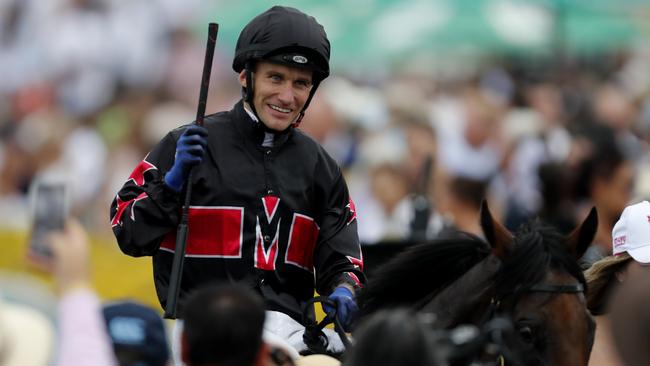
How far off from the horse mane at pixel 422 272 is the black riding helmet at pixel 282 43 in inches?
38.5

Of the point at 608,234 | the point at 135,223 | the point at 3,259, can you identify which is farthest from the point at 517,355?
the point at 3,259

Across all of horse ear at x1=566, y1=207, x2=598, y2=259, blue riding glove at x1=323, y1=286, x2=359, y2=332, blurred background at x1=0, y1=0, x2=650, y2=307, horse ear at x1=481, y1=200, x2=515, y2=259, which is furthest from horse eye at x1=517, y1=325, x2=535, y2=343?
blurred background at x1=0, y1=0, x2=650, y2=307

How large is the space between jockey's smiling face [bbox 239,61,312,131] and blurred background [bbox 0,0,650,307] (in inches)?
227

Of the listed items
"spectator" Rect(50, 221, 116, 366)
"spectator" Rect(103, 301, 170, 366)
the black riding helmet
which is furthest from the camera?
the black riding helmet

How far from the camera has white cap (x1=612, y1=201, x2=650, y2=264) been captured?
22.7ft

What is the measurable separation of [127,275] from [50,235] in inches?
270

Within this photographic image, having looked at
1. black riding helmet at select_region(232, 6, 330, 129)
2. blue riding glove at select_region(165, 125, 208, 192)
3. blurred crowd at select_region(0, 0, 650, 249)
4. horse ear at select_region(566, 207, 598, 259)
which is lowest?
blurred crowd at select_region(0, 0, 650, 249)

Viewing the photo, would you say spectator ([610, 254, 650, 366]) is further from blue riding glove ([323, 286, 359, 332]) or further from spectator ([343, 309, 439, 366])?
blue riding glove ([323, 286, 359, 332])

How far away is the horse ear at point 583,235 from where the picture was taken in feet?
20.8

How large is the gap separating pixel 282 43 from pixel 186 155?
2.26 feet

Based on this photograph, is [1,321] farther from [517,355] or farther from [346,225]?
[346,225]

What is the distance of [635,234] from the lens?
6.96 metres

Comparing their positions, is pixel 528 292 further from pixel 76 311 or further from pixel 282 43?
pixel 76 311

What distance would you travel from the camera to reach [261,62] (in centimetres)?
677
